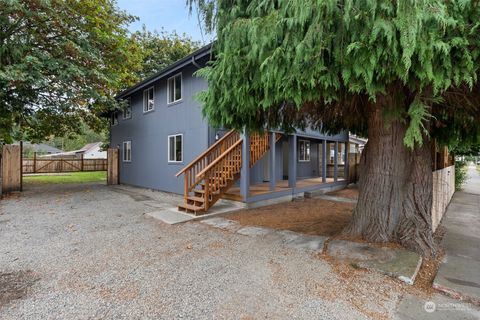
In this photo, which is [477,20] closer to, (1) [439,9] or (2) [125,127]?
(1) [439,9]

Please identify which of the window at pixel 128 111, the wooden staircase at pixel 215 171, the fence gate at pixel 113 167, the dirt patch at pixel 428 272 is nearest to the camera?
the dirt patch at pixel 428 272

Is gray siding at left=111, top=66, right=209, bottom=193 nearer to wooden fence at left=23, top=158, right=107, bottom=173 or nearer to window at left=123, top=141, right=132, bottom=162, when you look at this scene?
window at left=123, top=141, right=132, bottom=162

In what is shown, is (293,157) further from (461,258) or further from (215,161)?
(461,258)

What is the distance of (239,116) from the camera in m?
4.59

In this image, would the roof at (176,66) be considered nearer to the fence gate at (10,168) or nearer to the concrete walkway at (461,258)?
the fence gate at (10,168)

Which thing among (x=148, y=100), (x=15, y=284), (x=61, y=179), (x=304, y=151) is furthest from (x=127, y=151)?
(x=15, y=284)

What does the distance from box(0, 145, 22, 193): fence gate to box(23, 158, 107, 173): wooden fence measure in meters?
14.1

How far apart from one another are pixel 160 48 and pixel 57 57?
12024 millimetres

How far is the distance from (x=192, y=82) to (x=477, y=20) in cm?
829

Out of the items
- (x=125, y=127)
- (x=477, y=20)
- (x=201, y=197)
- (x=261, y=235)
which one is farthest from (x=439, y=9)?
(x=125, y=127)

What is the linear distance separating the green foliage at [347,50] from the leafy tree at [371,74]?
0.4 inches

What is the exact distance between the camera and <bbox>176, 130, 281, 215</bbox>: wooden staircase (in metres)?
7.15

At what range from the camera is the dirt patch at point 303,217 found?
5.86m

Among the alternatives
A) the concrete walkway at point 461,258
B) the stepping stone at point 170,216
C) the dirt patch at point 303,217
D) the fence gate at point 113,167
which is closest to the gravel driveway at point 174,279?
the concrete walkway at point 461,258
